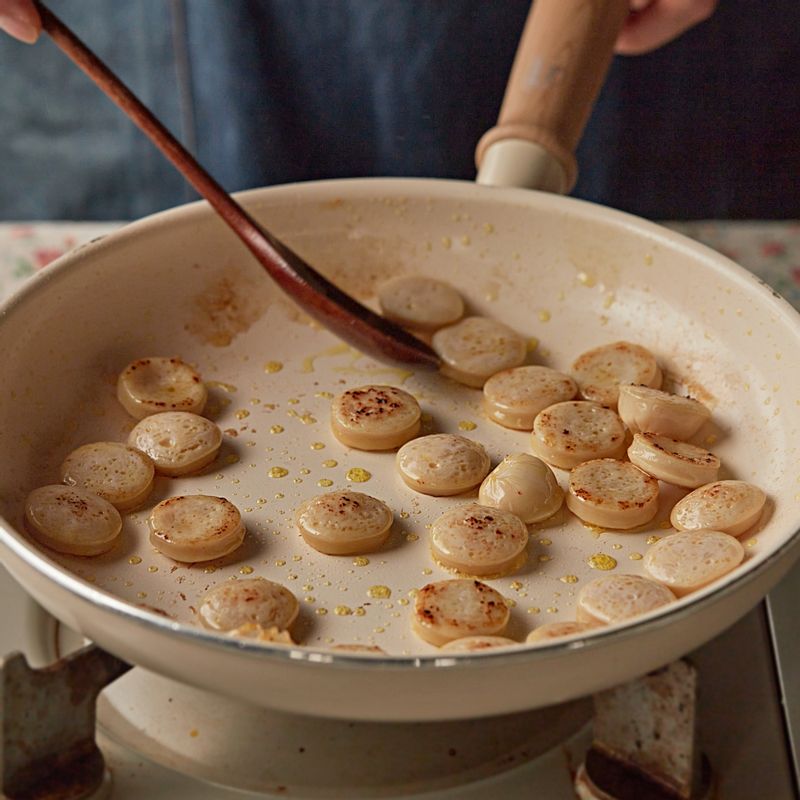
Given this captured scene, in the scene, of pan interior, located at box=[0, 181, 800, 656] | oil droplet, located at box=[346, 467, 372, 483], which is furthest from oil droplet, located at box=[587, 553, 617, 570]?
oil droplet, located at box=[346, 467, 372, 483]

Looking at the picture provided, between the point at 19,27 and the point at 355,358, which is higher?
the point at 19,27

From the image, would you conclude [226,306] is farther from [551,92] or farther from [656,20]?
[656,20]

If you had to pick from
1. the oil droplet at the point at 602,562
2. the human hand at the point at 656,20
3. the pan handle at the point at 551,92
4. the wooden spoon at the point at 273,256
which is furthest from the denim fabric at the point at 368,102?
the oil droplet at the point at 602,562

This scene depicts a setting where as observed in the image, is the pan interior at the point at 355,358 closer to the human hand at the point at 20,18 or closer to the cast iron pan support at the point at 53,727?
the cast iron pan support at the point at 53,727

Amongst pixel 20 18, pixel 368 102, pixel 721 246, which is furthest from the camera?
pixel 368 102

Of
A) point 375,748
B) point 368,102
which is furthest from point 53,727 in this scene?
point 368,102

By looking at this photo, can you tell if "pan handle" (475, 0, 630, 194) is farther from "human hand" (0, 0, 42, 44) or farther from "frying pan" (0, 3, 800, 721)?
"human hand" (0, 0, 42, 44)
